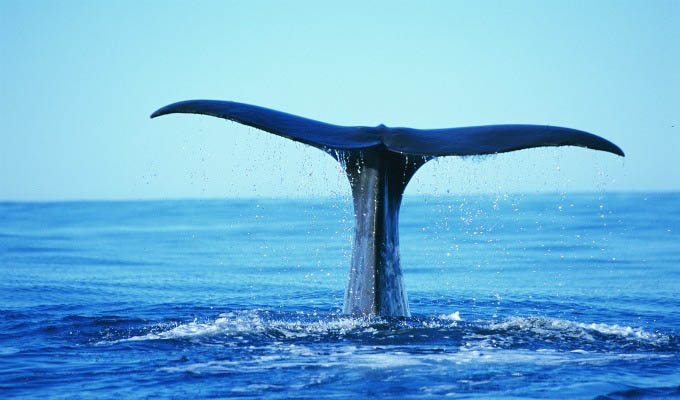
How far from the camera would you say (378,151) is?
8.27 metres

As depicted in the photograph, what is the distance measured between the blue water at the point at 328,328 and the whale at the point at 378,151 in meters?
0.34

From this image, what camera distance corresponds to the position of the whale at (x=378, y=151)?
24.3 feet

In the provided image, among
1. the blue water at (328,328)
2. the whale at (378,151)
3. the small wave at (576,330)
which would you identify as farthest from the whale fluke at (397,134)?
the small wave at (576,330)

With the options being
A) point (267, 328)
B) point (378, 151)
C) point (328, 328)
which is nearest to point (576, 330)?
point (328, 328)

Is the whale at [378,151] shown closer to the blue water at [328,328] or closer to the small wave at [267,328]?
the small wave at [267,328]

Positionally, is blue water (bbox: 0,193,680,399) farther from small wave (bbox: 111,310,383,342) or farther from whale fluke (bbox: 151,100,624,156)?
whale fluke (bbox: 151,100,624,156)

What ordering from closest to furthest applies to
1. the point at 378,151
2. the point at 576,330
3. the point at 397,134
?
the point at 397,134, the point at 378,151, the point at 576,330

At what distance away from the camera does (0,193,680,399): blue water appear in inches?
253

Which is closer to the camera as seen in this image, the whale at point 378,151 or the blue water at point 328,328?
the blue water at point 328,328

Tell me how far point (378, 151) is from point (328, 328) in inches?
64.7

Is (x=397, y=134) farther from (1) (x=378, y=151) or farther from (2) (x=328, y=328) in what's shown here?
(2) (x=328, y=328)

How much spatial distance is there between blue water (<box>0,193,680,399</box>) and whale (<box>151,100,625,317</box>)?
34cm

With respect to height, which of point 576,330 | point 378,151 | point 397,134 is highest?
point 397,134

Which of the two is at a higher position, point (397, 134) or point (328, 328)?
point (397, 134)
